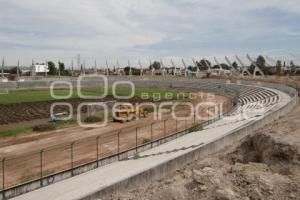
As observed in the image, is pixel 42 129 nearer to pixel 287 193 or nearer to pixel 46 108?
pixel 46 108

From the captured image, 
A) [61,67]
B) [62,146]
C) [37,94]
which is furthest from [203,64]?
[62,146]

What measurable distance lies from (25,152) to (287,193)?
21.2 meters

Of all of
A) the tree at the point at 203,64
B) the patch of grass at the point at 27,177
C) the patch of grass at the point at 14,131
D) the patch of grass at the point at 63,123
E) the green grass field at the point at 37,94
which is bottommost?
the patch of grass at the point at 14,131

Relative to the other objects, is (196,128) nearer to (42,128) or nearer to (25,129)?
(42,128)

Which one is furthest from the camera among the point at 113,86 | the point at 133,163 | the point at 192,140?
the point at 113,86

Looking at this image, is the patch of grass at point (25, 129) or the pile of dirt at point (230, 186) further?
the patch of grass at point (25, 129)

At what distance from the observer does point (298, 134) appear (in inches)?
769

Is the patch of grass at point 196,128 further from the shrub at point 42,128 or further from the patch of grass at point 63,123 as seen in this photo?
the patch of grass at point 63,123

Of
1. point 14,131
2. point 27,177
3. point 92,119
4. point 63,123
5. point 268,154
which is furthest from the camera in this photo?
point 92,119

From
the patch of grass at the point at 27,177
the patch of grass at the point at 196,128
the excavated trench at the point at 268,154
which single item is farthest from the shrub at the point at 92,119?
the excavated trench at the point at 268,154

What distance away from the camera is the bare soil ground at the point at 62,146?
23.0 metres

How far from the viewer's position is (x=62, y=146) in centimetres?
2992

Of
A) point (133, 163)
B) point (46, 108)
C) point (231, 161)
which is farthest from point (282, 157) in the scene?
point (46, 108)

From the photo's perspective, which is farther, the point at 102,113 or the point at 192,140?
the point at 102,113
